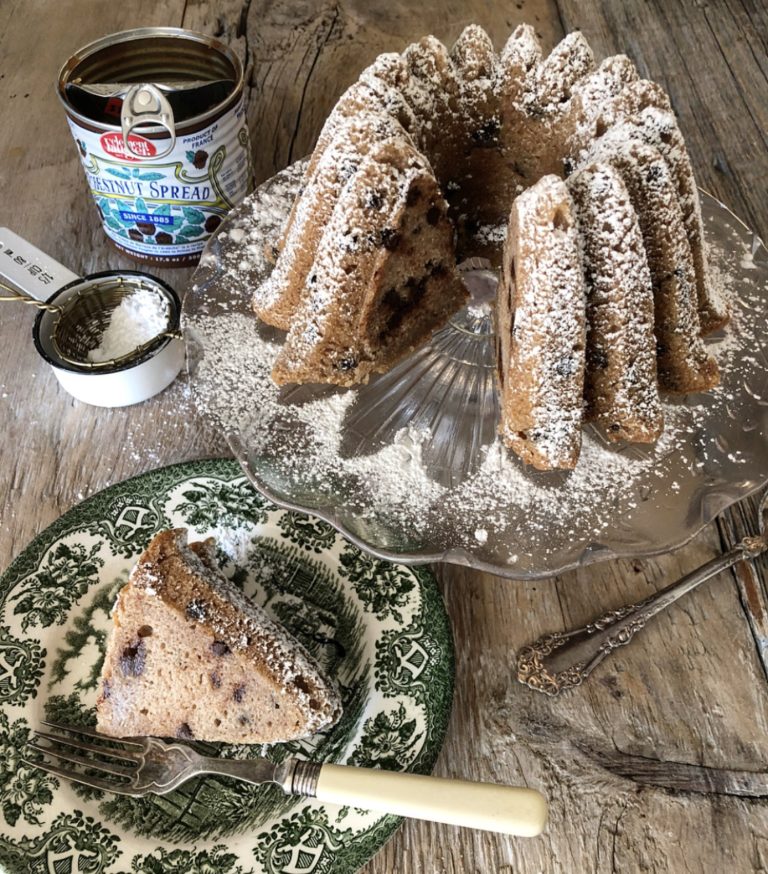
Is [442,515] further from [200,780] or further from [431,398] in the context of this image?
[200,780]

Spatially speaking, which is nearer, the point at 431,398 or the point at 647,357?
the point at 647,357

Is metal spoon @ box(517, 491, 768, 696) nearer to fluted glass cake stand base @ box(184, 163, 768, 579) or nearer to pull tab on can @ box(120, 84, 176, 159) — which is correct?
fluted glass cake stand base @ box(184, 163, 768, 579)

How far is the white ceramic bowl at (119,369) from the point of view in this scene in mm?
1181

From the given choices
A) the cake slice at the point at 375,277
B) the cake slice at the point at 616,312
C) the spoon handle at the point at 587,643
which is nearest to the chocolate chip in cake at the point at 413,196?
the cake slice at the point at 375,277

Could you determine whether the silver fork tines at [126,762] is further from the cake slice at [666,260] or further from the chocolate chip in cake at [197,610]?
the cake slice at [666,260]

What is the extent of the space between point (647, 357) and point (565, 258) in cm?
16

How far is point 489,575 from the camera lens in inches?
43.1

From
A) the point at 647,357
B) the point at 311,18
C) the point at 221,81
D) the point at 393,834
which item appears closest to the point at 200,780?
the point at 393,834

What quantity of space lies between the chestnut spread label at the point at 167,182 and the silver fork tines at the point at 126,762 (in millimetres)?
750

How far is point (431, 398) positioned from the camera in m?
0.99

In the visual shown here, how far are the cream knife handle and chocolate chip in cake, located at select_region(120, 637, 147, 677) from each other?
0.95 feet

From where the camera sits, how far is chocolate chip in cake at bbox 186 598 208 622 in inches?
36.6

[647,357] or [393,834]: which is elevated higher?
[647,357]

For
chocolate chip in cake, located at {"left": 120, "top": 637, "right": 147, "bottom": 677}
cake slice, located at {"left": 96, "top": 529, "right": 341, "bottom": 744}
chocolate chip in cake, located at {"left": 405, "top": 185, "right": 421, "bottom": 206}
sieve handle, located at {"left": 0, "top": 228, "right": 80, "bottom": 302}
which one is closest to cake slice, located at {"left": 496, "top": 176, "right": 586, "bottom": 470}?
chocolate chip in cake, located at {"left": 405, "top": 185, "right": 421, "bottom": 206}
